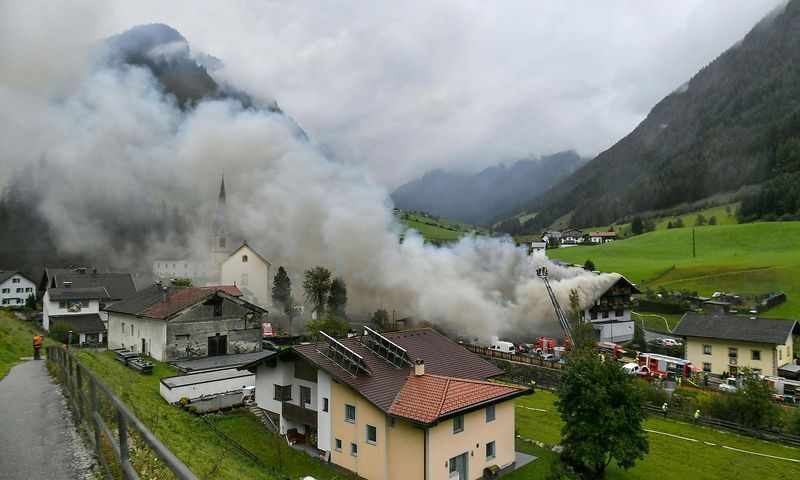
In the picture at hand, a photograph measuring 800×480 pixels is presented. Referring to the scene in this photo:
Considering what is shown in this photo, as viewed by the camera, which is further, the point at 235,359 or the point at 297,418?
the point at 235,359

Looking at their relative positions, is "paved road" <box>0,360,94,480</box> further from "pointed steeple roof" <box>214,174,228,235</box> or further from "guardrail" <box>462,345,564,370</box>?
"pointed steeple roof" <box>214,174,228,235</box>

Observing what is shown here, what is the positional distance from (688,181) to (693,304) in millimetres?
120848

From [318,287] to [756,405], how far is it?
36.7 meters

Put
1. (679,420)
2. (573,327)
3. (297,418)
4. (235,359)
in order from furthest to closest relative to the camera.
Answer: (573,327) < (235,359) < (679,420) < (297,418)

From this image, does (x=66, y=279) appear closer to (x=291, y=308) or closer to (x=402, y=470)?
(x=291, y=308)

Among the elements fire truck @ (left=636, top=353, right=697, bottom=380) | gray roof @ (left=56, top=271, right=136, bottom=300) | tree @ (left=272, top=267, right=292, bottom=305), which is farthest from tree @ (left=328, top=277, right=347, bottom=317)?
fire truck @ (left=636, top=353, right=697, bottom=380)

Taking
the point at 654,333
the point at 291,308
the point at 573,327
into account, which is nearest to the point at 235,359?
the point at 291,308

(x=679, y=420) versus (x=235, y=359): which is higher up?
(x=235, y=359)

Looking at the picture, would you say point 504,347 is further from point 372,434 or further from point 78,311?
point 78,311

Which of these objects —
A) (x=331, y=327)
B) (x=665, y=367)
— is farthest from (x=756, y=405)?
(x=331, y=327)

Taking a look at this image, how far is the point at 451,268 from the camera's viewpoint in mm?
51812

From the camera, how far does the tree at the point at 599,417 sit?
2025 centimetres

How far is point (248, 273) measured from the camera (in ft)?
197

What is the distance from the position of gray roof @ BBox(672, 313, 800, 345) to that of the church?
43020mm
